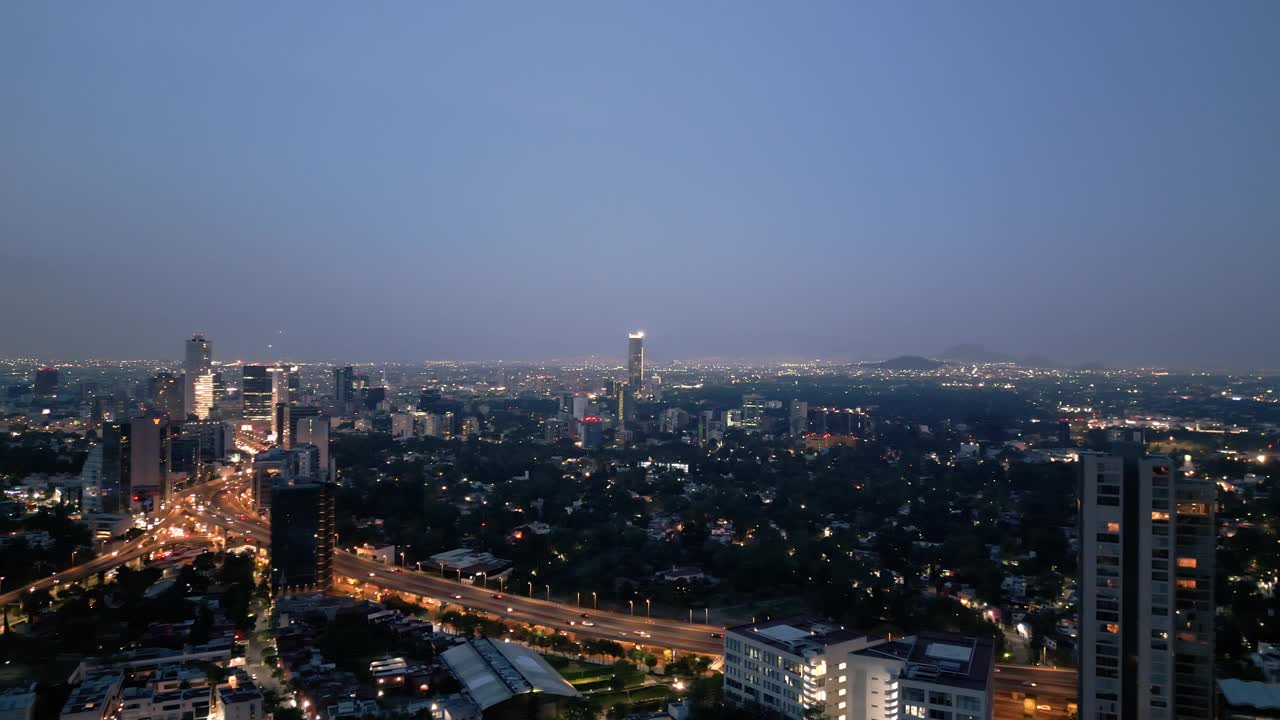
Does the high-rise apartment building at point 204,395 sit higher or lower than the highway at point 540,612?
higher

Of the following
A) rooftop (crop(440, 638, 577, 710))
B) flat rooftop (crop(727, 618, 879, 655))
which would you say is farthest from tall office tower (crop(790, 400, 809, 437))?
flat rooftop (crop(727, 618, 879, 655))

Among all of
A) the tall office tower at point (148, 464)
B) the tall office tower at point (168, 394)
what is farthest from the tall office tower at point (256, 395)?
the tall office tower at point (148, 464)

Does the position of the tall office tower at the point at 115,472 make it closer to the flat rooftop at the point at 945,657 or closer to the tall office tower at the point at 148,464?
the tall office tower at the point at 148,464

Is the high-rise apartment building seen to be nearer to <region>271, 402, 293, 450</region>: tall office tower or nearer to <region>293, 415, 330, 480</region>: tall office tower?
<region>271, 402, 293, 450</region>: tall office tower

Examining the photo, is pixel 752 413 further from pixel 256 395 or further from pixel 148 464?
pixel 148 464

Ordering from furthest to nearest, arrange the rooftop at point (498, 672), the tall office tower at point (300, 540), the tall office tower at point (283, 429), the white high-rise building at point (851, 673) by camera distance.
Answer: the tall office tower at point (283, 429), the tall office tower at point (300, 540), the rooftop at point (498, 672), the white high-rise building at point (851, 673)

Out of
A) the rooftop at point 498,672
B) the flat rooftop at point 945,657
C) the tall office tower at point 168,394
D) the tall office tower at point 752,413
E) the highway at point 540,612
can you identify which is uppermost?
the tall office tower at point 168,394

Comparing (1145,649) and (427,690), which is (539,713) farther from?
(1145,649)
